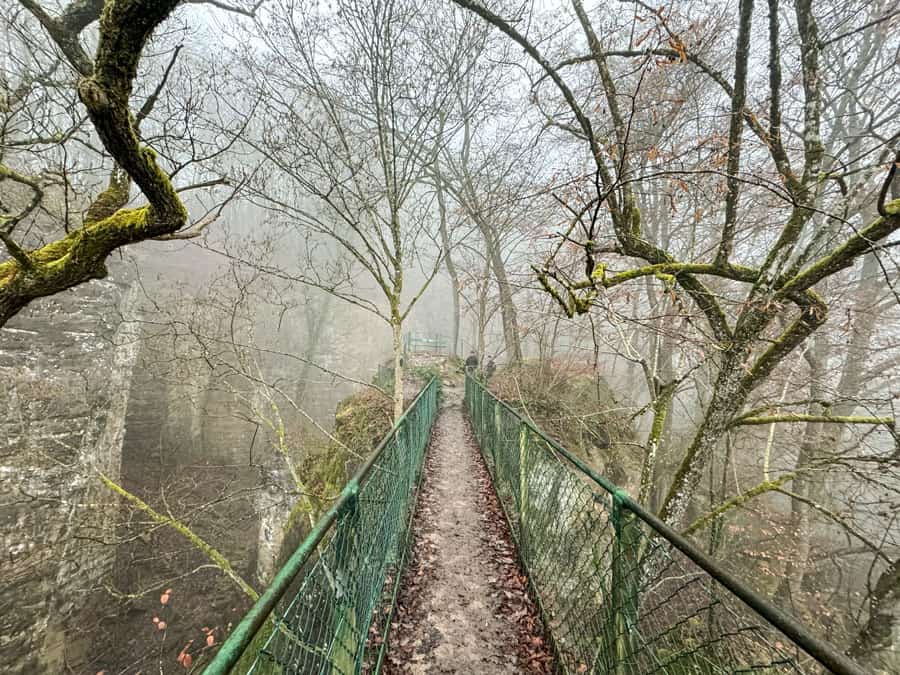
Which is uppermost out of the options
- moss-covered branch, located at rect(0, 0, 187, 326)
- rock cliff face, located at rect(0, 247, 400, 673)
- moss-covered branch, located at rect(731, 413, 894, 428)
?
moss-covered branch, located at rect(0, 0, 187, 326)

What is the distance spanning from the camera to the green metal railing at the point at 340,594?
107 centimetres

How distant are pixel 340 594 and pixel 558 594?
5.75ft

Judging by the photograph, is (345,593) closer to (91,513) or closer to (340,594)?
(340,594)

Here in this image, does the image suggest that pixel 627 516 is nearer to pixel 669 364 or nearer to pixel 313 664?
pixel 313 664

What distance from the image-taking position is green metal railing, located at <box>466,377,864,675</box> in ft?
3.77

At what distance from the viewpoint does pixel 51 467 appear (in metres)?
6.29

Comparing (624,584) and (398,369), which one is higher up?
(398,369)

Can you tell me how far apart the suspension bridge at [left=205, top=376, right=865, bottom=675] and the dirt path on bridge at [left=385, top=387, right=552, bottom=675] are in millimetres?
Answer: 128

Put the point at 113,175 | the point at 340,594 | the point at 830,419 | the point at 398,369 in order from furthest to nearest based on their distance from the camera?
the point at 398,369
the point at 113,175
the point at 830,419
the point at 340,594

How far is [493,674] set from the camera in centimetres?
237

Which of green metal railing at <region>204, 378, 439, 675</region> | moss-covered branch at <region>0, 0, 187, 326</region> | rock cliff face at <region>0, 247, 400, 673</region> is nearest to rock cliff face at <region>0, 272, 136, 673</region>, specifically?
rock cliff face at <region>0, 247, 400, 673</region>

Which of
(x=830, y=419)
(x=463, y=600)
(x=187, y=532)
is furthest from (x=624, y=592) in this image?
(x=187, y=532)

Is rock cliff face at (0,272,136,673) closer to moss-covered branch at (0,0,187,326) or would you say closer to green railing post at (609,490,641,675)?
moss-covered branch at (0,0,187,326)

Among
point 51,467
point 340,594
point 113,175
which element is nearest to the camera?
point 340,594
